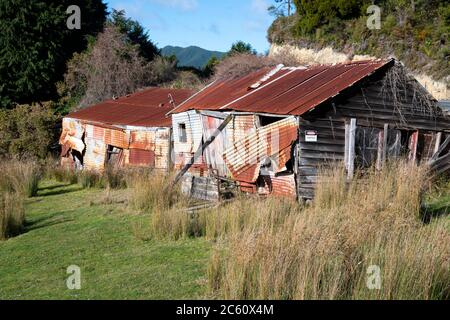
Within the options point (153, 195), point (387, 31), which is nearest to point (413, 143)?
point (153, 195)

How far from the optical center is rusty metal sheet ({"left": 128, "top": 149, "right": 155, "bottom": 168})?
64.7 feet

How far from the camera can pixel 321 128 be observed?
12.8m

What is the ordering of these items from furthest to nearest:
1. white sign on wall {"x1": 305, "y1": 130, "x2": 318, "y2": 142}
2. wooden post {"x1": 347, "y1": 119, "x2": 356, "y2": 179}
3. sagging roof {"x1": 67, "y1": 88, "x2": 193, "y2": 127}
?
sagging roof {"x1": 67, "y1": 88, "x2": 193, "y2": 127} → wooden post {"x1": 347, "y1": 119, "x2": 356, "y2": 179} → white sign on wall {"x1": 305, "y1": 130, "x2": 318, "y2": 142}

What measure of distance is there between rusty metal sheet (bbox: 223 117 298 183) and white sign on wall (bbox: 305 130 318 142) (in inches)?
11.1

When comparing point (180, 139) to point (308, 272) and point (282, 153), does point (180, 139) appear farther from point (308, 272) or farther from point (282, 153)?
point (308, 272)

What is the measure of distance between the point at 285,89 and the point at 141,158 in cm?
748

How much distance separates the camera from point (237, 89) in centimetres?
1712

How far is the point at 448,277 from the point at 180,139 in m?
14.0

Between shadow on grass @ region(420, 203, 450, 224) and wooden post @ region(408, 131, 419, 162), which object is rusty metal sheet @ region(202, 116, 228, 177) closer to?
wooden post @ region(408, 131, 419, 162)

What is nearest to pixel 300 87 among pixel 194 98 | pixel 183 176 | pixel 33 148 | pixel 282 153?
pixel 282 153

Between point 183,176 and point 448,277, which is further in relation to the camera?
point 183,176

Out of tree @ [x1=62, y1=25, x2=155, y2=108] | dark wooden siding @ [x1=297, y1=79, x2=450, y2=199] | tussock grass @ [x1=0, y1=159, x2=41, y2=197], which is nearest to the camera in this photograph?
dark wooden siding @ [x1=297, y1=79, x2=450, y2=199]

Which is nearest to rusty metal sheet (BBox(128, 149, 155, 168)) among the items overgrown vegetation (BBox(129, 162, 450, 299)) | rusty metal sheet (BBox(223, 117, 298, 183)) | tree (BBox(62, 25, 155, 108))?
rusty metal sheet (BBox(223, 117, 298, 183))

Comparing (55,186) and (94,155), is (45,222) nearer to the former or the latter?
(55,186)
